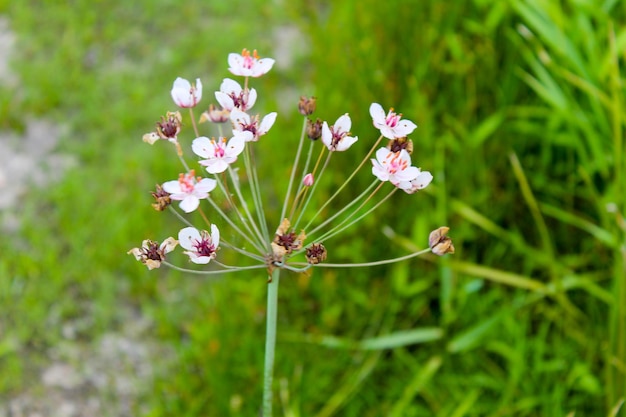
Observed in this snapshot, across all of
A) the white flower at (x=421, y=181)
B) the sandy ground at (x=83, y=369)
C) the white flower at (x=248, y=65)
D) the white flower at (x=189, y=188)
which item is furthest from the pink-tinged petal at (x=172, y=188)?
the sandy ground at (x=83, y=369)

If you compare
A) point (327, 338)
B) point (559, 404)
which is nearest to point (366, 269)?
point (327, 338)

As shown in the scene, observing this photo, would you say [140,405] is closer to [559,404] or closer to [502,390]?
[502,390]

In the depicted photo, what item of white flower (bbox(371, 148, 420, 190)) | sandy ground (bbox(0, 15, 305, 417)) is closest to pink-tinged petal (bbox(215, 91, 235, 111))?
white flower (bbox(371, 148, 420, 190))

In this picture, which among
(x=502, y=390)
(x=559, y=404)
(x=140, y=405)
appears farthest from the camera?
(x=140, y=405)

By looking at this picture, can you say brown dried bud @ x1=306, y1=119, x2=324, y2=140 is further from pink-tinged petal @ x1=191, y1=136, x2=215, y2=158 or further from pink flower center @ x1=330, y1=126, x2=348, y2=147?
pink-tinged petal @ x1=191, y1=136, x2=215, y2=158

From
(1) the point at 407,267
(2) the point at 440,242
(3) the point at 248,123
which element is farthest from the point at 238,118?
(1) the point at 407,267

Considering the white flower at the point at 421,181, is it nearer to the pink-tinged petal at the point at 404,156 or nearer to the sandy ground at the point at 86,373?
the pink-tinged petal at the point at 404,156
